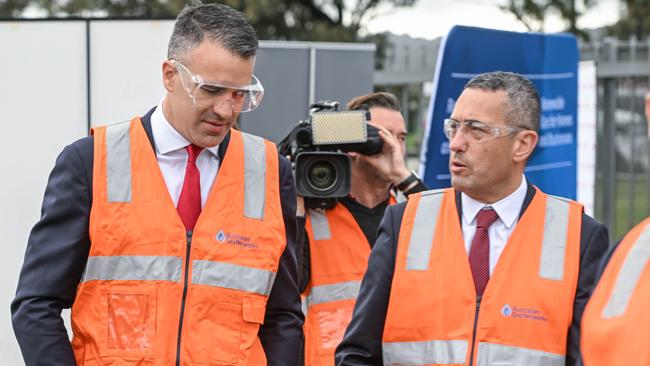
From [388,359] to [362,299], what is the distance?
20 centimetres

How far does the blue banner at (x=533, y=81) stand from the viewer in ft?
17.5

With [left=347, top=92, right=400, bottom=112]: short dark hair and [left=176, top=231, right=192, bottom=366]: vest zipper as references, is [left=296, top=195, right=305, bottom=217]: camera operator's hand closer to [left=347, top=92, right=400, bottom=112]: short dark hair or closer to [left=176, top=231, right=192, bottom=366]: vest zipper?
[left=347, top=92, right=400, bottom=112]: short dark hair

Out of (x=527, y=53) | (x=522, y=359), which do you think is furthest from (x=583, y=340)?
(x=527, y=53)

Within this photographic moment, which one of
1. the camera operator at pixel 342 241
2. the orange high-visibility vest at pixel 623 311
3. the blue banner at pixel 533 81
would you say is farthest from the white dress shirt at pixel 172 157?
the blue banner at pixel 533 81

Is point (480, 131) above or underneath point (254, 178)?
above

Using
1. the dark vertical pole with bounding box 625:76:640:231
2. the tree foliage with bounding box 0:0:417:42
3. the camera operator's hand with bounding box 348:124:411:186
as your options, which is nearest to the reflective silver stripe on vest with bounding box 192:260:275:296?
the camera operator's hand with bounding box 348:124:411:186

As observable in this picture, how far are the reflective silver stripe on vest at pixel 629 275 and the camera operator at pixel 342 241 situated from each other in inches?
86.9

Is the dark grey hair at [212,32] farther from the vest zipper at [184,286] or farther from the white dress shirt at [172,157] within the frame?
the vest zipper at [184,286]

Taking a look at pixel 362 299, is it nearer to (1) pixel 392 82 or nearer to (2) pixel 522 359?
(2) pixel 522 359

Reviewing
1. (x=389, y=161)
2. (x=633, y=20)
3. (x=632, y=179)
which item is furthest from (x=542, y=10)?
(x=389, y=161)

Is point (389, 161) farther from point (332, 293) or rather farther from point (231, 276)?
point (231, 276)

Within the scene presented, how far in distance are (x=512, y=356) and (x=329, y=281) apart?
145cm

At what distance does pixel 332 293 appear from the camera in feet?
14.7

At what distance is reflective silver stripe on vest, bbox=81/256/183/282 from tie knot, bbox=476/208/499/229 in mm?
914
